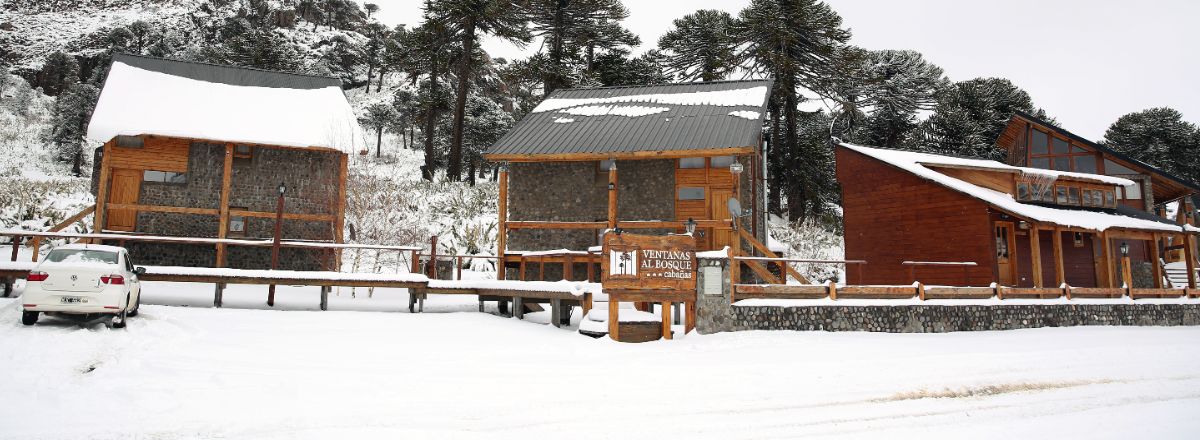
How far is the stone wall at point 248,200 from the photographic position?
18156 millimetres

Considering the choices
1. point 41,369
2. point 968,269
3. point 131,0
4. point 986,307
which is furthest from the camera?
point 131,0

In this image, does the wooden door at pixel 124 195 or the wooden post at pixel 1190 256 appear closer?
the wooden door at pixel 124 195

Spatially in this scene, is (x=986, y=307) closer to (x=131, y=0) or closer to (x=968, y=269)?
(x=968, y=269)

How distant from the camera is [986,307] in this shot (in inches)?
592

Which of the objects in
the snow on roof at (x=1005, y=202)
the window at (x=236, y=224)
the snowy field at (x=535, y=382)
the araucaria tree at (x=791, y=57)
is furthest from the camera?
the araucaria tree at (x=791, y=57)

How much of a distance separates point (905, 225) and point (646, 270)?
12.6 meters

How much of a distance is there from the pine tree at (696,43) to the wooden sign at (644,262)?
21.8 metres

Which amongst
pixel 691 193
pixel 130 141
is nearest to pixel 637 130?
pixel 691 193

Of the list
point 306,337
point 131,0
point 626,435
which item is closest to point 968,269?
point 626,435

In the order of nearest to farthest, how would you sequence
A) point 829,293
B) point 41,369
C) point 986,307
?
point 41,369
point 829,293
point 986,307

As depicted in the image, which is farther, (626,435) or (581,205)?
(581,205)

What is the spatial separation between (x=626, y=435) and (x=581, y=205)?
12754mm

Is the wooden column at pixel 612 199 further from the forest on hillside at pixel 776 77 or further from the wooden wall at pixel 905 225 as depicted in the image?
the forest on hillside at pixel 776 77

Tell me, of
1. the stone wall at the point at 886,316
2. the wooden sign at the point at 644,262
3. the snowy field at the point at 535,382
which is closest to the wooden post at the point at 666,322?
the snowy field at the point at 535,382
